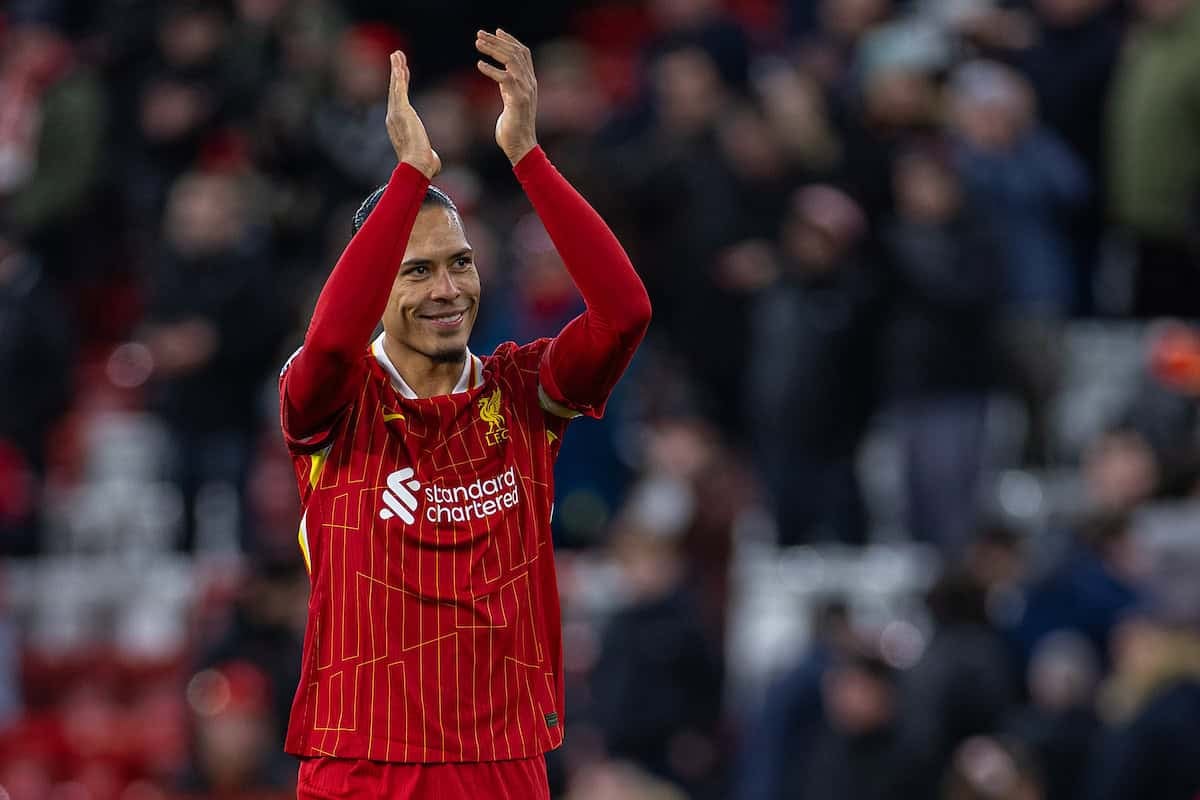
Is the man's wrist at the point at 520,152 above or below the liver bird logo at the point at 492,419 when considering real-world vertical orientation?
above

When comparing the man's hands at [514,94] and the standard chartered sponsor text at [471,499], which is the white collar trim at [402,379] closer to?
the standard chartered sponsor text at [471,499]

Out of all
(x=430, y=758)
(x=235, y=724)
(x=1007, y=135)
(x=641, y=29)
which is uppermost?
(x=641, y=29)

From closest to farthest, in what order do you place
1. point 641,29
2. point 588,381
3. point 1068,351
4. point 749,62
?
1. point 588,381
2. point 1068,351
3. point 749,62
4. point 641,29

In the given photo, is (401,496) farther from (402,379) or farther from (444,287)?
(444,287)

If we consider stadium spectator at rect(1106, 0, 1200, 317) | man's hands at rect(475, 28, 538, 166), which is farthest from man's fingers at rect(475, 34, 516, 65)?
stadium spectator at rect(1106, 0, 1200, 317)

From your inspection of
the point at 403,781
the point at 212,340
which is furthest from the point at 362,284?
the point at 212,340

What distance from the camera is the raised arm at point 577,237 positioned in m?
4.89

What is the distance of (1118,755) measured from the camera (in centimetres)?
801

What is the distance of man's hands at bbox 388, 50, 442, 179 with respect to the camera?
187 inches

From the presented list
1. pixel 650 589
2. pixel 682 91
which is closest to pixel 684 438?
pixel 650 589

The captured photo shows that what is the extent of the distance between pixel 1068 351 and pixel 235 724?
450cm

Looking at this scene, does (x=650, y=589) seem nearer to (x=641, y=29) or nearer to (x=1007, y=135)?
(x=1007, y=135)

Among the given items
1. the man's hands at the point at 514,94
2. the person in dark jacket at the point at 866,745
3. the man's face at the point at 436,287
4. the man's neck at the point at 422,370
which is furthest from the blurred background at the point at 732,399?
the man's hands at the point at 514,94

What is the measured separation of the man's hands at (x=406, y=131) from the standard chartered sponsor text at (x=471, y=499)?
2.24 ft
